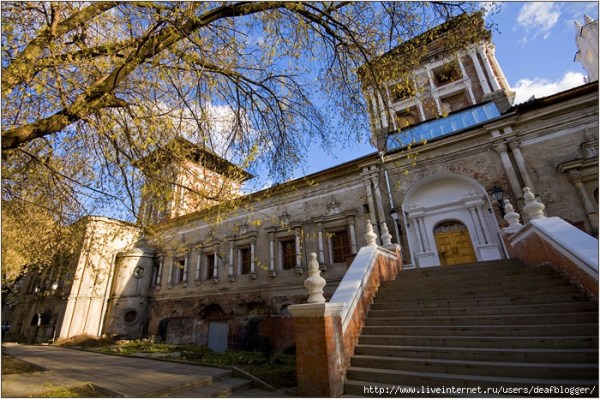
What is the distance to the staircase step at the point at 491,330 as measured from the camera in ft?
14.9

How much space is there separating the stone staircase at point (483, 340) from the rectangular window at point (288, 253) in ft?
30.4

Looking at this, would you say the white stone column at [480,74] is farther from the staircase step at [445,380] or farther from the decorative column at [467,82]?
the staircase step at [445,380]

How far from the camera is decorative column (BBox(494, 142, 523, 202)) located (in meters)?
11.1

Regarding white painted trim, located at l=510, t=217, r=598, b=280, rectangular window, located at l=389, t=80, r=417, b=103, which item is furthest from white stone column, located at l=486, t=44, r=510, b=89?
white painted trim, located at l=510, t=217, r=598, b=280

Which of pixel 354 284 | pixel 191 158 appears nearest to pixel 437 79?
pixel 354 284

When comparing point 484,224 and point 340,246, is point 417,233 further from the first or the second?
point 340,246

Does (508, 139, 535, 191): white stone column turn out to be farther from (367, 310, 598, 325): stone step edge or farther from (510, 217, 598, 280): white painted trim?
(367, 310, 598, 325): stone step edge

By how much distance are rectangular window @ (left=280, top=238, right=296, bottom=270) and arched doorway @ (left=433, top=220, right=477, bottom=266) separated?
7345mm

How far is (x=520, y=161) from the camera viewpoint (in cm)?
1133

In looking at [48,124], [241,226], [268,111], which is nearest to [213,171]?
[268,111]

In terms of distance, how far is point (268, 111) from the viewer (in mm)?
7324

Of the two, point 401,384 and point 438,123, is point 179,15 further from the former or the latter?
point 438,123

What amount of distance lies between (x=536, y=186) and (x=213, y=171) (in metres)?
11.9

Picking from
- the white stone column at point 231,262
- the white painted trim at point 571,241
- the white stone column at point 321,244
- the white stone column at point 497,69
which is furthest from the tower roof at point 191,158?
the white stone column at point 497,69
